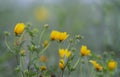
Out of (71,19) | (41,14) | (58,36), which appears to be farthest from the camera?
(41,14)

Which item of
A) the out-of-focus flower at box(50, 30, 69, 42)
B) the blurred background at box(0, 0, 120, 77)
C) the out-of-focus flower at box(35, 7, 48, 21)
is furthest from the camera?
the out-of-focus flower at box(35, 7, 48, 21)

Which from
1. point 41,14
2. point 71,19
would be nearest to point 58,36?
point 71,19

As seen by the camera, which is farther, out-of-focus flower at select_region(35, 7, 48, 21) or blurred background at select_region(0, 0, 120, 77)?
out-of-focus flower at select_region(35, 7, 48, 21)

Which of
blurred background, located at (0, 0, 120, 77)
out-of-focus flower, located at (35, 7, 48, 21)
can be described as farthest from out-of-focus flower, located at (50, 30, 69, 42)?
out-of-focus flower, located at (35, 7, 48, 21)

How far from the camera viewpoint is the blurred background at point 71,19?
123 inches

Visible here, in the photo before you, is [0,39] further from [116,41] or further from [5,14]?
[116,41]

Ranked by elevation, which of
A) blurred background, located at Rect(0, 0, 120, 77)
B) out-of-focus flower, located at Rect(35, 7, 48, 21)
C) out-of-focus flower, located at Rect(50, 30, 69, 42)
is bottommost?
out-of-focus flower, located at Rect(35, 7, 48, 21)

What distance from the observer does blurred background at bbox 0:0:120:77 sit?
123 inches

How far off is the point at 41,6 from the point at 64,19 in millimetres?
841

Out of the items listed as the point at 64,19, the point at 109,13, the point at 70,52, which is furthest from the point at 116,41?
the point at 70,52

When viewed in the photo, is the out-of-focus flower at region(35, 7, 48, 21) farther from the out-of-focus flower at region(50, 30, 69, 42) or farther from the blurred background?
the out-of-focus flower at region(50, 30, 69, 42)

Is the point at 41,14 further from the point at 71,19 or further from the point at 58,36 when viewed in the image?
the point at 58,36

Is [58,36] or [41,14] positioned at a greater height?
[58,36]

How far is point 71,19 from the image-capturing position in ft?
13.0
